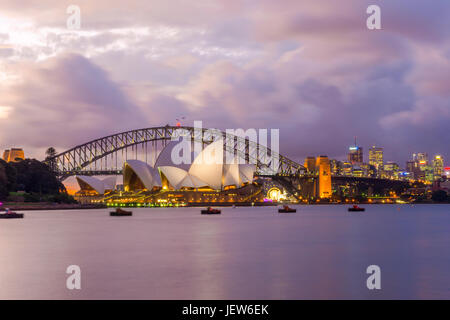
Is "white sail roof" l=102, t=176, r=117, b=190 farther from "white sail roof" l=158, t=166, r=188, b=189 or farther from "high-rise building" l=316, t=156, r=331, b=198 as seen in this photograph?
"high-rise building" l=316, t=156, r=331, b=198

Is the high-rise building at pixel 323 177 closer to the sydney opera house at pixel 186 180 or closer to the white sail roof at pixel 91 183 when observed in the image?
the sydney opera house at pixel 186 180

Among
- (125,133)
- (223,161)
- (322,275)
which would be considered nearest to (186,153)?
(223,161)

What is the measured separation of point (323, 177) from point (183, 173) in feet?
170

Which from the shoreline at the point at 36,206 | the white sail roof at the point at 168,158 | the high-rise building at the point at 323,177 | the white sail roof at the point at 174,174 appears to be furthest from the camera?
the high-rise building at the point at 323,177

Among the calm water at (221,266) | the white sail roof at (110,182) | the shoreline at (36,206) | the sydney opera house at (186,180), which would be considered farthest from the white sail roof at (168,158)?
the calm water at (221,266)

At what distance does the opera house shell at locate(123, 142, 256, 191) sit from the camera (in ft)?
462

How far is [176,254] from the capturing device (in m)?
35.8

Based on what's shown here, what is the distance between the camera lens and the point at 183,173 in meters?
142

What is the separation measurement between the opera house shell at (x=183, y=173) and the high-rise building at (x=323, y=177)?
35.5 metres

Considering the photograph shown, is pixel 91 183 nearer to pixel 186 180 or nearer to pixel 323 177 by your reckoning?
pixel 186 180

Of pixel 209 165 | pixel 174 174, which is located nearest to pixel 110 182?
pixel 174 174

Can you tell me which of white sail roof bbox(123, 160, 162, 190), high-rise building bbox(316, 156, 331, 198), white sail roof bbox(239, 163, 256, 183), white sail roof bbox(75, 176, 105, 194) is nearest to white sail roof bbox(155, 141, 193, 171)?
white sail roof bbox(123, 160, 162, 190)

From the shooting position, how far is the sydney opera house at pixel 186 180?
141250mm

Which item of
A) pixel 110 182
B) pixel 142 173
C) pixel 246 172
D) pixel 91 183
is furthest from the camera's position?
pixel 110 182
